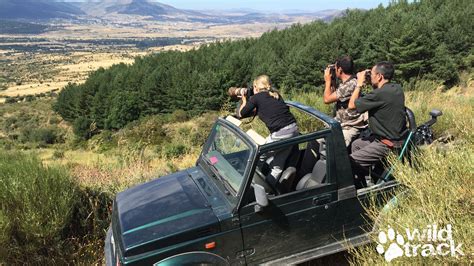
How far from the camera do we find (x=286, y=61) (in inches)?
1784

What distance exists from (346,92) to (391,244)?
9.92ft

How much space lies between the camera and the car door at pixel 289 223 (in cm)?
381

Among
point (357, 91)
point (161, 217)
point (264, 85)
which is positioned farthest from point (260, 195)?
point (357, 91)

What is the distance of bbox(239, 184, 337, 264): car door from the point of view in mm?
3812

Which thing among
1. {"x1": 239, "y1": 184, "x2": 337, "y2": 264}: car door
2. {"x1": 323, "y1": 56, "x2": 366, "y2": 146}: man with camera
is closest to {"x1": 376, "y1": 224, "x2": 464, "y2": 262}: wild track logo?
{"x1": 239, "y1": 184, "x2": 337, "y2": 264}: car door

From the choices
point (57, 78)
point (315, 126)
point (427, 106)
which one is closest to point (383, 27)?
point (427, 106)

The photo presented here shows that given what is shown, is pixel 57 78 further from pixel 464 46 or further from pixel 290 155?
pixel 290 155

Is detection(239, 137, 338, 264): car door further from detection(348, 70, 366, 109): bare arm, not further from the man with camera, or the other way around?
the man with camera

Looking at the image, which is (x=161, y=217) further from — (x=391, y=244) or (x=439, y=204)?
(x=439, y=204)

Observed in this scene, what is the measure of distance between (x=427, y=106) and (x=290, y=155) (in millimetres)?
5968

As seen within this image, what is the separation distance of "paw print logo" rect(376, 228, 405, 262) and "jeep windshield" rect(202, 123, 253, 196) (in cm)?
131

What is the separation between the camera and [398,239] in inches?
119

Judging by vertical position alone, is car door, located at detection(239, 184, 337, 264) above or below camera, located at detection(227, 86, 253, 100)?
below

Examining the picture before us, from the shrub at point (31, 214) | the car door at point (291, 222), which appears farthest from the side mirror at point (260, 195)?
the shrub at point (31, 214)
